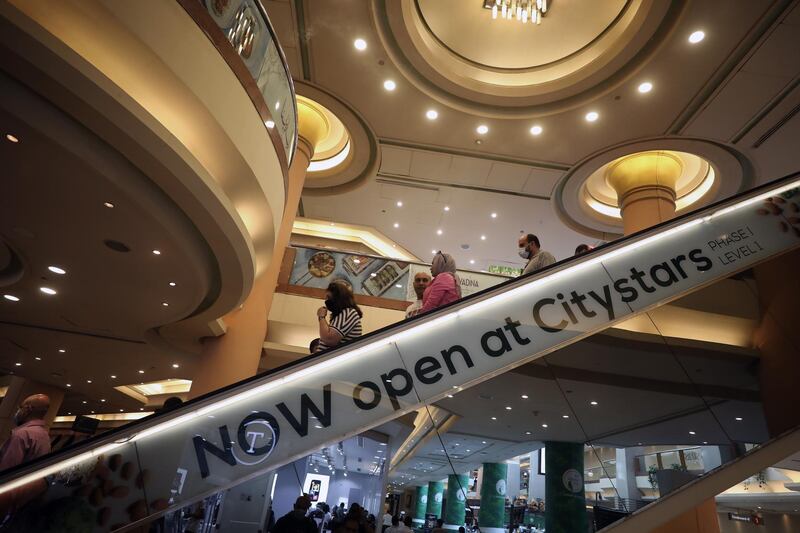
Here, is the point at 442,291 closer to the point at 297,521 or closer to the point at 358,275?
the point at 297,521

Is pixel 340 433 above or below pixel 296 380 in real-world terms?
below

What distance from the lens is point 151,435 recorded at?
6.06 feet

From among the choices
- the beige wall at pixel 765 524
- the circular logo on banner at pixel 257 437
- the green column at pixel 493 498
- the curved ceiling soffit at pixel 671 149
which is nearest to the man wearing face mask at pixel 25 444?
the circular logo on banner at pixel 257 437

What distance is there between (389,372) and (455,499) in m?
0.68

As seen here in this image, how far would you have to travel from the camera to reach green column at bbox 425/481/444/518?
2.10 metres

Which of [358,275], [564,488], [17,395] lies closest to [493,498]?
[564,488]

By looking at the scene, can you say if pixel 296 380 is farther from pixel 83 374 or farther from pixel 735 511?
pixel 83 374

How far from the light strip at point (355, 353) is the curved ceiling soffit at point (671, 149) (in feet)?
20.4

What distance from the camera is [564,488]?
2.16 m

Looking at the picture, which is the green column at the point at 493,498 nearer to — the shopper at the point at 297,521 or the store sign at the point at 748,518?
the shopper at the point at 297,521

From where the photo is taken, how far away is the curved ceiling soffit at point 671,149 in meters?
8.78

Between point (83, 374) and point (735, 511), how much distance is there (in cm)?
1405

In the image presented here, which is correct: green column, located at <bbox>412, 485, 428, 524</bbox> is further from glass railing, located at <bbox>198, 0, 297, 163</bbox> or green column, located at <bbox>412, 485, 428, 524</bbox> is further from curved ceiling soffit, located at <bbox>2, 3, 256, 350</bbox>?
glass railing, located at <bbox>198, 0, 297, 163</bbox>

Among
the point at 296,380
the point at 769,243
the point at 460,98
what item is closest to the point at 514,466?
the point at 296,380
